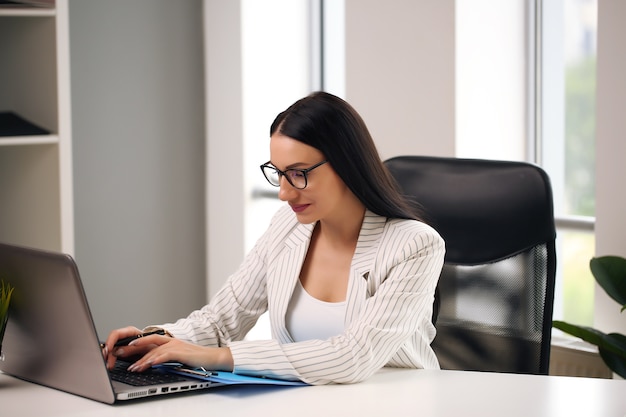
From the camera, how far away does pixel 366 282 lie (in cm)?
186

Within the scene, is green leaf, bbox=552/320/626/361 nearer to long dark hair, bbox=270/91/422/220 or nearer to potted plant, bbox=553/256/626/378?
potted plant, bbox=553/256/626/378

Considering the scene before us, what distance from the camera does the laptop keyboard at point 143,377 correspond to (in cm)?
158

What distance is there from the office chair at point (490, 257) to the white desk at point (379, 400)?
0.34 m

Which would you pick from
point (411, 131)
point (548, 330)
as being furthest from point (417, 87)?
point (548, 330)

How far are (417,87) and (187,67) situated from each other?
4.15 feet

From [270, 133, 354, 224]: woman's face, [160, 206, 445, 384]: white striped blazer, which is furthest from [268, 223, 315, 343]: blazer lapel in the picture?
[270, 133, 354, 224]: woman's face

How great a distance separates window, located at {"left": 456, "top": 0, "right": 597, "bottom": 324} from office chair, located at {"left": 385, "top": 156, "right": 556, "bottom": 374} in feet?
2.59

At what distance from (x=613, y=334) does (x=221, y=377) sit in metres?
1.19

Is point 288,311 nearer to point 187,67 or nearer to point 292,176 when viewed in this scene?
point 292,176

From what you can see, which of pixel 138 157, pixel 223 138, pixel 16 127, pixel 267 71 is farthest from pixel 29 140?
pixel 267 71

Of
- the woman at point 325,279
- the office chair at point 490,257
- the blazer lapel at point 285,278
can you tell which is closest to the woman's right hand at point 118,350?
the woman at point 325,279

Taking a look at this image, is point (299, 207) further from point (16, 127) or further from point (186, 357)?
point (16, 127)

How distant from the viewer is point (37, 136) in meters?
2.87

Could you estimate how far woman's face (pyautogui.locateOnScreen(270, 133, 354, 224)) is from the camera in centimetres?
184
